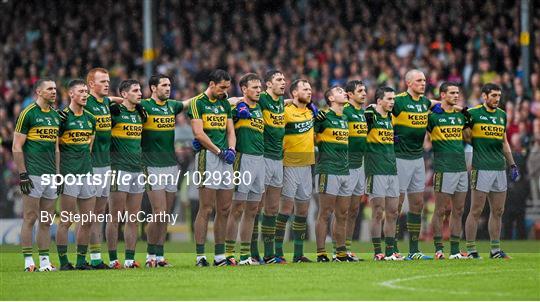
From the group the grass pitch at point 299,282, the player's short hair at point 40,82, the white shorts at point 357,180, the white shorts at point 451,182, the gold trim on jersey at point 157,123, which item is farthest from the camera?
the white shorts at point 451,182

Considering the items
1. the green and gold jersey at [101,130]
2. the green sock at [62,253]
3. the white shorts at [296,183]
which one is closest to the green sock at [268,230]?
the white shorts at [296,183]

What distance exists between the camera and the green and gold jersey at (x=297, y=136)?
57.6 ft

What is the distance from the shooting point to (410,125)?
18.1 metres

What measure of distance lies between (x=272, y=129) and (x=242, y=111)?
1.74ft

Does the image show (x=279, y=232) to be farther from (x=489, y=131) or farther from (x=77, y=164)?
(x=489, y=131)

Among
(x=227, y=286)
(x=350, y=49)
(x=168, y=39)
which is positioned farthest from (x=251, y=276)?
(x=168, y=39)

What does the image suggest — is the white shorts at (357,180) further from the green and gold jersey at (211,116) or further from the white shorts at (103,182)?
the white shorts at (103,182)

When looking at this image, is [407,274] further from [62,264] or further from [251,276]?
[62,264]

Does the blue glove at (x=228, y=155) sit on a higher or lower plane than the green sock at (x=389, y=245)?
higher

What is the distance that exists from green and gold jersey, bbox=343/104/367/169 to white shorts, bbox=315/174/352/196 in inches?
12.5

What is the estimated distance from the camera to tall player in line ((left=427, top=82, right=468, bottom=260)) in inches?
711

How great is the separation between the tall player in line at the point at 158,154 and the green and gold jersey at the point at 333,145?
2.05 meters

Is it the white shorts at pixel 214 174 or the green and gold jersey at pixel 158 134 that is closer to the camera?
the white shorts at pixel 214 174

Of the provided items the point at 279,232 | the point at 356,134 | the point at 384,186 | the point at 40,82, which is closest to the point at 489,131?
the point at 384,186
